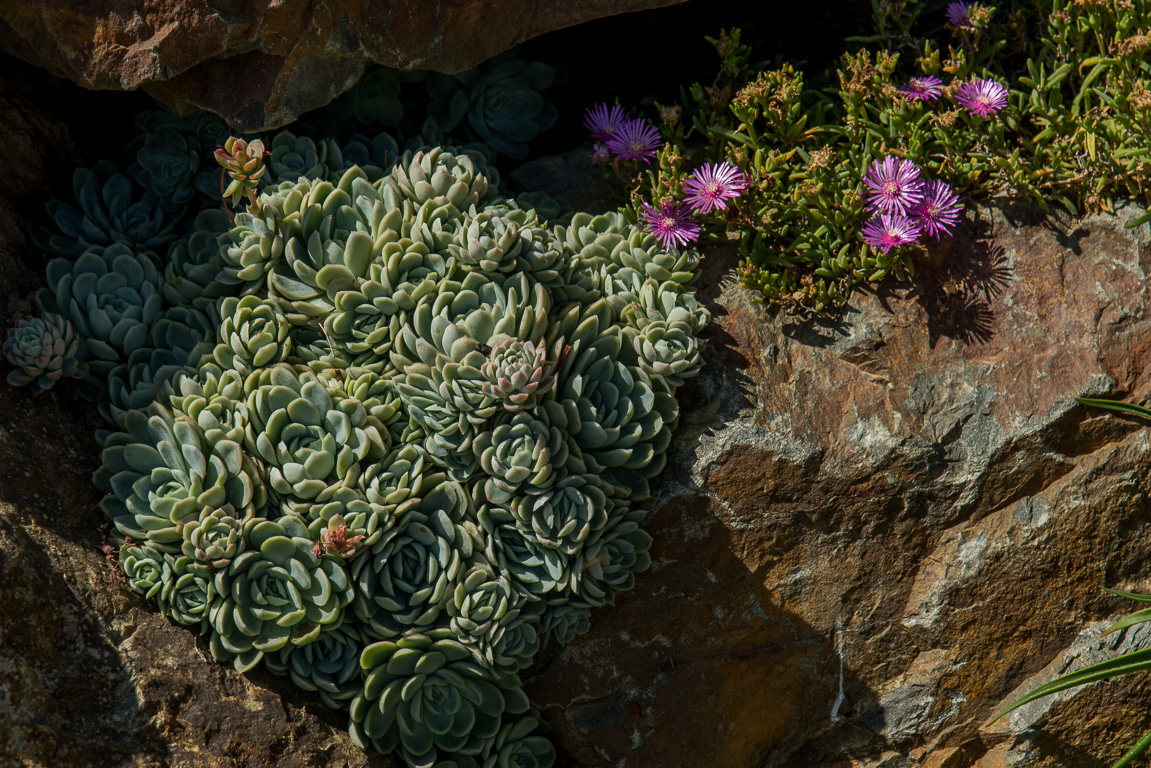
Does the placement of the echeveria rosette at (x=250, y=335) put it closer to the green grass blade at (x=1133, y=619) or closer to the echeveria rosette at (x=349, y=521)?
the echeveria rosette at (x=349, y=521)

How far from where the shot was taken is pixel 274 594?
2955 millimetres

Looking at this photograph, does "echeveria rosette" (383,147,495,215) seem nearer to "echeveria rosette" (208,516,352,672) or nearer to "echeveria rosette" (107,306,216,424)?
"echeveria rosette" (107,306,216,424)

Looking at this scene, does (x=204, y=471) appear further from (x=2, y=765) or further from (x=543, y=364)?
(x=543, y=364)

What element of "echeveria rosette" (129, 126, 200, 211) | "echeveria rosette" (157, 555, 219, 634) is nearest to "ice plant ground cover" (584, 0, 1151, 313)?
"echeveria rosette" (129, 126, 200, 211)

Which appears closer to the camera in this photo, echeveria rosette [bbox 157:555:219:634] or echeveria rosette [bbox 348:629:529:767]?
echeveria rosette [bbox 157:555:219:634]

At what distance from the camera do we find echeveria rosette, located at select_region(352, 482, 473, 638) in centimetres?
300

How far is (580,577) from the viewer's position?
3.10 meters

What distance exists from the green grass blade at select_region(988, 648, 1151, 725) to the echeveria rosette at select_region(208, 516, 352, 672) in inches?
91.9

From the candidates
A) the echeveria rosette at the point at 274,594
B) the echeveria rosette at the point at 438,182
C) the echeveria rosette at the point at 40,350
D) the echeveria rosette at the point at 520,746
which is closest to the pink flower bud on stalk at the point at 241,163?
the echeveria rosette at the point at 438,182

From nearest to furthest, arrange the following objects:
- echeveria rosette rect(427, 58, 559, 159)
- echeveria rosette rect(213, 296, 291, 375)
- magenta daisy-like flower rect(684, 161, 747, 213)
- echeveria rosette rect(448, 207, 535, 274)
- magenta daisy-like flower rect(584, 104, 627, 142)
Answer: echeveria rosette rect(448, 207, 535, 274), echeveria rosette rect(213, 296, 291, 375), magenta daisy-like flower rect(684, 161, 747, 213), magenta daisy-like flower rect(584, 104, 627, 142), echeveria rosette rect(427, 58, 559, 159)

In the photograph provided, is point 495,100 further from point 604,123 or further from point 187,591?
Answer: point 187,591

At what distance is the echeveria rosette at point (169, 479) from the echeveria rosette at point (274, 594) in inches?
5.4

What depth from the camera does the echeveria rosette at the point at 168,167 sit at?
353 centimetres

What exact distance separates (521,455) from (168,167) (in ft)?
6.18
